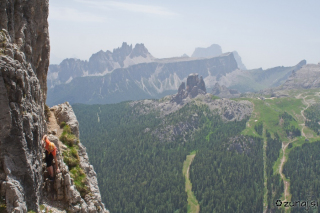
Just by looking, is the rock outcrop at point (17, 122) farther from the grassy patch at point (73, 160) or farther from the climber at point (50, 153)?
the grassy patch at point (73, 160)

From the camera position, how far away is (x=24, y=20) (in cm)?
2614

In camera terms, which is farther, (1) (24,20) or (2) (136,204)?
(2) (136,204)

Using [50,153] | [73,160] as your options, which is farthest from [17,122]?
[73,160]

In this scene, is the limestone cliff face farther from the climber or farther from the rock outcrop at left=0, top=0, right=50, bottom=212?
the climber

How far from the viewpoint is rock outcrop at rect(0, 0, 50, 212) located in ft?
60.6

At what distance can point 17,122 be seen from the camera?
758 inches

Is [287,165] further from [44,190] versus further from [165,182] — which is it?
[44,190]

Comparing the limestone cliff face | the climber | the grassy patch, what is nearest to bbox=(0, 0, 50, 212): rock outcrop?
the limestone cliff face

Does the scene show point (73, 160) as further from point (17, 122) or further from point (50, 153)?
point (17, 122)

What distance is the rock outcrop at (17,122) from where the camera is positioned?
60.6 ft

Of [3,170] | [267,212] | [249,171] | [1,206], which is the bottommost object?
[267,212]

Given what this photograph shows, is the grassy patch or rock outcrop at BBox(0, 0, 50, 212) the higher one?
rock outcrop at BBox(0, 0, 50, 212)

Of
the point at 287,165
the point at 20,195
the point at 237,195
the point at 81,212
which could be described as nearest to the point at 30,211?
the point at 20,195

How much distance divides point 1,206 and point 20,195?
136 cm
